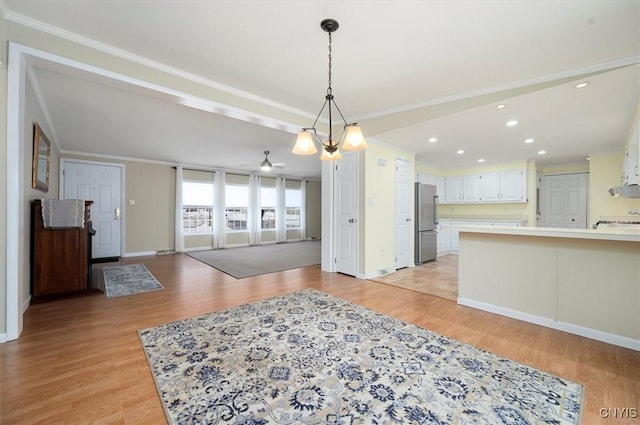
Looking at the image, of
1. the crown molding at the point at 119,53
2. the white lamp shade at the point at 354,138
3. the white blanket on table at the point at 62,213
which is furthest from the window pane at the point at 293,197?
the white lamp shade at the point at 354,138

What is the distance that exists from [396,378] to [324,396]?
0.52m

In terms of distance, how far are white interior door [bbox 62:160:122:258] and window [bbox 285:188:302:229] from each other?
16.8 feet

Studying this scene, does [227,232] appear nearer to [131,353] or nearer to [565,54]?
[131,353]

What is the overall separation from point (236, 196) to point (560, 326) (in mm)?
8175

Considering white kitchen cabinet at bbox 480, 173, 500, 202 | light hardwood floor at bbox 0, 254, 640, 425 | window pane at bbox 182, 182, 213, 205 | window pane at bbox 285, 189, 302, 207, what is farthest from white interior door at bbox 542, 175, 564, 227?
window pane at bbox 182, 182, 213, 205

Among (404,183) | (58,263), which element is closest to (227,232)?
(58,263)

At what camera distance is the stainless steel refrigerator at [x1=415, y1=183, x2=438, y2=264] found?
5.73 m

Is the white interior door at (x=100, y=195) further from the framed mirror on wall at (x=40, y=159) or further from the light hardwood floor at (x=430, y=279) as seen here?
the light hardwood floor at (x=430, y=279)

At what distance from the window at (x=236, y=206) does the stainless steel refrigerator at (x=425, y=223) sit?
5.63 meters

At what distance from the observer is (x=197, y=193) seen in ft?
26.2

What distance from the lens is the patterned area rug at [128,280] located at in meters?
3.83

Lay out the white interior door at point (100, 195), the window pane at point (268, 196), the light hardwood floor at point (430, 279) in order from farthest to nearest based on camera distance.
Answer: the window pane at point (268, 196)
the white interior door at point (100, 195)
the light hardwood floor at point (430, 279)

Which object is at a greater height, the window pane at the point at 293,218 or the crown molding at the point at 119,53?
the crown molding at the point at 119,53

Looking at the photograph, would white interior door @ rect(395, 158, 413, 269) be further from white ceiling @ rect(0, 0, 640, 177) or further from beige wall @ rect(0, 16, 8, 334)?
beige wall @ rect(0, 16, 8, 334)
